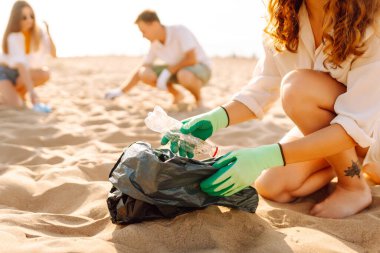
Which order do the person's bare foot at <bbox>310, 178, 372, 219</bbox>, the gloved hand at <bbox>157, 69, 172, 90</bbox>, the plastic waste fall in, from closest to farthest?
the person's bare foot at <bbox>310, 178, 372, 219</bbox> → the plastic waste → the gloved hand at <bbox>157, 69, 172, 90</bbox>

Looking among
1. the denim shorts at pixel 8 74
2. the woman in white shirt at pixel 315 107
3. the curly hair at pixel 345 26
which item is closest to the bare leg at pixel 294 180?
the woman in white shirt at pixel 315 107

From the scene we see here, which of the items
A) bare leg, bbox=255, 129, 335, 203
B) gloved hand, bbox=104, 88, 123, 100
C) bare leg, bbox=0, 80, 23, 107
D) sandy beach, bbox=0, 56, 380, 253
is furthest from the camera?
gloved hand, bbox=104, 88, 123, 100

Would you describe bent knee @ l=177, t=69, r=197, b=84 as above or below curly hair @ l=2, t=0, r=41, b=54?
below

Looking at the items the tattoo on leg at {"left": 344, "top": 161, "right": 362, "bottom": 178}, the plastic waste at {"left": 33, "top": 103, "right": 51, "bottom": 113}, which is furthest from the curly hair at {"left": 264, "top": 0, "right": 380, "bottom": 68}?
the plastic waste at {"left": 33, "top": 103, "right": 51, "bottom": 113}

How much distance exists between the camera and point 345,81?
1.56 meters

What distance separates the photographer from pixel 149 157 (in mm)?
1298

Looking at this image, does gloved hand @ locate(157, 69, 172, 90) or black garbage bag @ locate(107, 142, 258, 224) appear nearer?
black garbage bag @ locate(107, 142, 258, 224)

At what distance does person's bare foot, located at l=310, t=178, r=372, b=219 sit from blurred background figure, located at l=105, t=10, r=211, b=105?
7.70ft

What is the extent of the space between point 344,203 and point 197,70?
251cm

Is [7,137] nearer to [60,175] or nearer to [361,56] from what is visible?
[60,175]

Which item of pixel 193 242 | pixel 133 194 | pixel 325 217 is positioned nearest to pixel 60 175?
pixel 133 194

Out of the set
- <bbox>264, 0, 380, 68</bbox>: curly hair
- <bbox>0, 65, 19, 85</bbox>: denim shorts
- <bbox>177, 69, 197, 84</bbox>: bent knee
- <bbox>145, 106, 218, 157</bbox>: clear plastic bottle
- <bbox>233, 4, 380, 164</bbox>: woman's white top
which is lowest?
<bbox>0, 65, 19, 85</bbox>: denim shorts

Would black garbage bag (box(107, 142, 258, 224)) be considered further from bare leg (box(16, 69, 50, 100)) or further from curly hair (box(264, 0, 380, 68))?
bare leg (box(16, 69, 50, 100))

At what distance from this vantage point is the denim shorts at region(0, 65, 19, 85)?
3.68m
